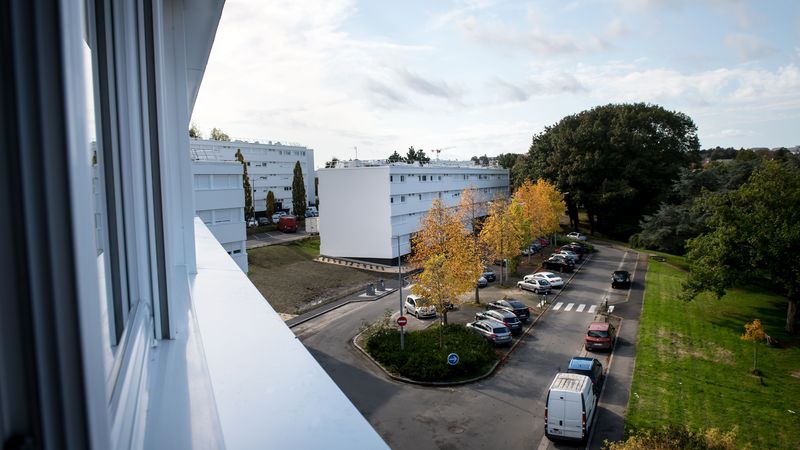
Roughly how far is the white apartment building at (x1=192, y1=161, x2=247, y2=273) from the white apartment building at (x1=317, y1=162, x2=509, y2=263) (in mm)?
12554

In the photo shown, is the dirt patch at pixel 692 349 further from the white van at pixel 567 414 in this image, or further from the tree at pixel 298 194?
the tree at pixel 298 194

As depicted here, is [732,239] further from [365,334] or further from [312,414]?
[312,414]

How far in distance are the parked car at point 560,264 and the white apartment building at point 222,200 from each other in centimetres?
1697

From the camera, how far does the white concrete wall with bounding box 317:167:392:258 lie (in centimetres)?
2788

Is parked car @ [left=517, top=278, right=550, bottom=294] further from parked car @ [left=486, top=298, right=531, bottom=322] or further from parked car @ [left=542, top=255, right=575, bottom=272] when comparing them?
parked car @ [left=542, top=255, right=575, bottom=272]

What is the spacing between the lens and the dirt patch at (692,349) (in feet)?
47.4

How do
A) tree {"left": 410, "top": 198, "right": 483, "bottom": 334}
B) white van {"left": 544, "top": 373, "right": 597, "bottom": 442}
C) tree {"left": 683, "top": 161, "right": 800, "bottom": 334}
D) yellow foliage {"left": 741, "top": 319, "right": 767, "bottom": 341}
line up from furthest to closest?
tree {"left": 683, "top": 161, "right": 800, "bottom": 334}, yellow foliage {"left": 741, "top": 319, "right": 767, "bottom": 341}, tree {"left": 410, "top": 198, "right": 483, "bottom": 334}, white van {"left": 544, "top": 373, "right": 597, "bottom": 442}

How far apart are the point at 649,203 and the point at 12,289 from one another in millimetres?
40633

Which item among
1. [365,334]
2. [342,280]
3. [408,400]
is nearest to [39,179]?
[408,400]

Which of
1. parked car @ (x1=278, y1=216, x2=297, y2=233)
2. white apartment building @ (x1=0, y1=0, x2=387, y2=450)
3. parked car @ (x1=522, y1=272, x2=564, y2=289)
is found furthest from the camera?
parked car @ (x1=278, y1=216, x2=297, y2=233)

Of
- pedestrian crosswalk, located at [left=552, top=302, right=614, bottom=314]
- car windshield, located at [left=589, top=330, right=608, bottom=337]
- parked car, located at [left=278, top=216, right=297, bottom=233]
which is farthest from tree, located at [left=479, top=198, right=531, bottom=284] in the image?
parked car, located at [left=278, top=216, right=297, bottom=233]

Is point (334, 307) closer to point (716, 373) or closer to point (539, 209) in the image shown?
point (716, 373)

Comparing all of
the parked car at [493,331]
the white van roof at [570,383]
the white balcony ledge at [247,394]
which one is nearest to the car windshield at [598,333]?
the parked car at [493,331]

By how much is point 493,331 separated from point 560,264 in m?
12.4
